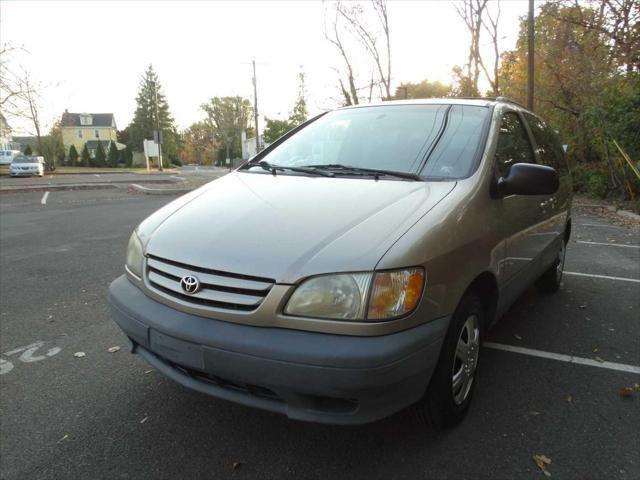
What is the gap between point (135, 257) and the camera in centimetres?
245

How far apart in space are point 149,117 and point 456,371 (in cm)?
7360

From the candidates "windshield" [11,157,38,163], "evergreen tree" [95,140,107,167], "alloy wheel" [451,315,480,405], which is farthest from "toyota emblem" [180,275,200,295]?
"evergreen tree" [95,140,107,167]

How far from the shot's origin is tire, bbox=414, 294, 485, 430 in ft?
6.97

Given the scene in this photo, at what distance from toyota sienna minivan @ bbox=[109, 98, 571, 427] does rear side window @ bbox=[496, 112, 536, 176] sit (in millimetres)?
27

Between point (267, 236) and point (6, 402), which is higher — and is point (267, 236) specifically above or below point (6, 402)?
above

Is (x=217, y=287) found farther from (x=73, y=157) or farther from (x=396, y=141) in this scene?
(x=73, y=157)

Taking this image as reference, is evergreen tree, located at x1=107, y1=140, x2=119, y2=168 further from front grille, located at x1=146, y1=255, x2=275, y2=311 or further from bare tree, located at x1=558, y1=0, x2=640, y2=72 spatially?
front grille, located at x1=146, y1=255, x2=275, y2=311

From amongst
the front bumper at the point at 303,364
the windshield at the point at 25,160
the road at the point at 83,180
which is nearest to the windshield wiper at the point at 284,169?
the front bumper at the point at 303,364

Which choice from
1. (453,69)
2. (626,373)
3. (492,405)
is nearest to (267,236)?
(492,405)

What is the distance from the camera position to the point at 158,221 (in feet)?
8.29

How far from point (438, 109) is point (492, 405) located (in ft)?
6.22

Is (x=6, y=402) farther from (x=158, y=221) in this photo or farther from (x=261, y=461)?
(x=261, y=461)

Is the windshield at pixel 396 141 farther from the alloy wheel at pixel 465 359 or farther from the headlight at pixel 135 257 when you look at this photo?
the headlight at pixel 135 257

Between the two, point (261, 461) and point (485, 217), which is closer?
point (261, 461)
